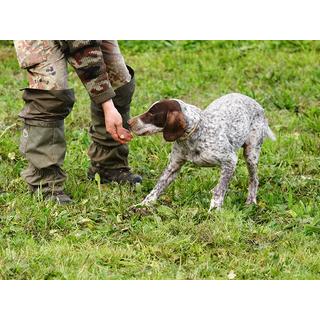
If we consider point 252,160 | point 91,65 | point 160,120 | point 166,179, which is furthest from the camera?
point 252,160

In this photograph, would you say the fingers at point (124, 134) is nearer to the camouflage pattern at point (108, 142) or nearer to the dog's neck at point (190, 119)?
the dog's neck at point (190, 119)

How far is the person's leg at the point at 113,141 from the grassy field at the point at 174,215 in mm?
173

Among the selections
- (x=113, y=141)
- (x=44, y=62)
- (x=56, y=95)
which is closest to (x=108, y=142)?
(x=113, y=141)

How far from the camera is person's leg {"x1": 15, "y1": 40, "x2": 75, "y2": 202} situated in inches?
225

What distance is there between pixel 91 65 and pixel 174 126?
0.72m

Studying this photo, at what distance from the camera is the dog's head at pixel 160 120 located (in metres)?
5.45

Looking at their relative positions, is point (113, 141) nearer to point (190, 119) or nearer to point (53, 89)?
point (53, 89)

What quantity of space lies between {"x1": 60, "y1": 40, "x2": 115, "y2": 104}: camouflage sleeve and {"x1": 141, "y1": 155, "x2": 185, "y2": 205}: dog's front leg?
63cm

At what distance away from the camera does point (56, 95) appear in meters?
5.73

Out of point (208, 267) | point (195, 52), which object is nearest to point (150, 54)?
point (195, 52)

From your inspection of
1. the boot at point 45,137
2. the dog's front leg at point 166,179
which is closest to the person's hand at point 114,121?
the boot at point 45,137

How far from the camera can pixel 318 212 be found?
19.0 ft

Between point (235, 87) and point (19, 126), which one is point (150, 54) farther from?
point (19, 126)
